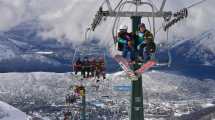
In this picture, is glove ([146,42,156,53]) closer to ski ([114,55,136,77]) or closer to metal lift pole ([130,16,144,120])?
ski ([114,55,136,77])

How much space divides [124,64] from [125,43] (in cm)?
69

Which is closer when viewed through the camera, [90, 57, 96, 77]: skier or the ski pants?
the ski pants

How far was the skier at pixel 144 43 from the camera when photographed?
65.8 feet

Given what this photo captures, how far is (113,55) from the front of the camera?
20859 mm

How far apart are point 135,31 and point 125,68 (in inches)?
47.8

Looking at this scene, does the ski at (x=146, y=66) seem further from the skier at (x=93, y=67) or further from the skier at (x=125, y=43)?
the skier at (x=93, y=67)

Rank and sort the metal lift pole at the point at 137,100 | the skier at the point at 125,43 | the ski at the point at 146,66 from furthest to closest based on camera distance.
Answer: the metal lift pole at the point at 137,100
the skier at the point at 125,43
the ski at the point at 146,66

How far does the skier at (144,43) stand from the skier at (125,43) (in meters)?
0.19

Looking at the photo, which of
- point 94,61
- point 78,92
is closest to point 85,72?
point 94,61

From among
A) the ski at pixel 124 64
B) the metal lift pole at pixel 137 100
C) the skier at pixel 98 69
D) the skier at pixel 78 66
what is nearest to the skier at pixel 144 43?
the ski at pixel 124 64

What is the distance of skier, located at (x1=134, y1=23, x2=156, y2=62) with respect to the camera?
65.8ft

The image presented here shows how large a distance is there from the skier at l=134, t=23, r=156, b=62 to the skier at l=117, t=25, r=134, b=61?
0.61 feet

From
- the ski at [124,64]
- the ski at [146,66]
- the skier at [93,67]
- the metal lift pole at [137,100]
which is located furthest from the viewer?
the skier at [93,67]

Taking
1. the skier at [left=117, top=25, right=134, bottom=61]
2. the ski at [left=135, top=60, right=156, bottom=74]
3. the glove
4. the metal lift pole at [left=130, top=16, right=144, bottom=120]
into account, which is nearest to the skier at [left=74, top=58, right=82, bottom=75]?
the metal lift pole at [left=130, top=16, right=144, bottom=120]
